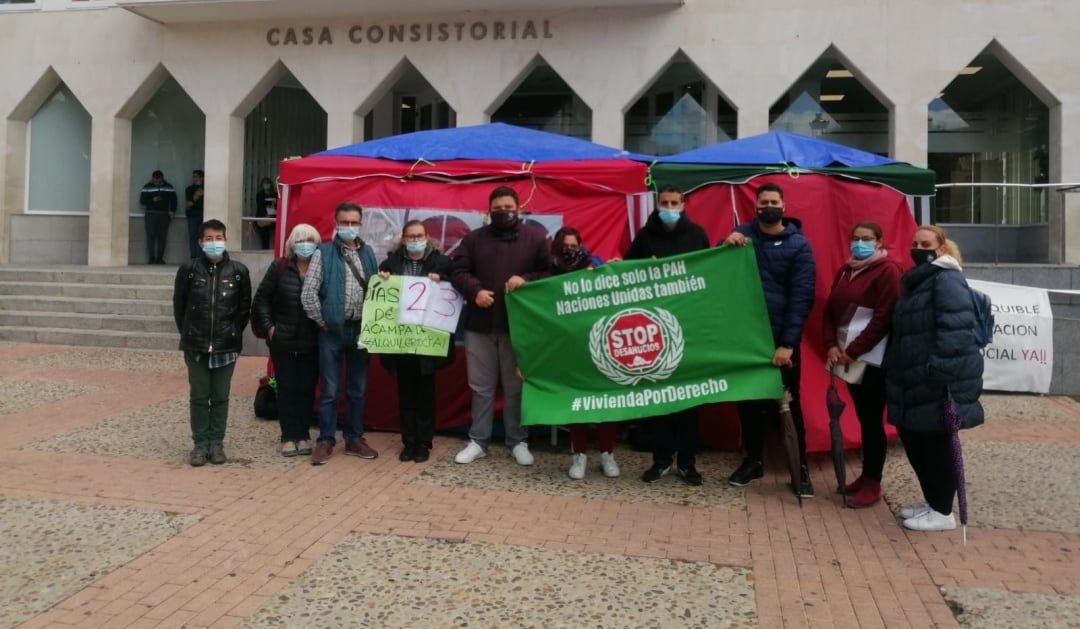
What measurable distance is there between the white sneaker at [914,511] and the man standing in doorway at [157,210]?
55.2 ft

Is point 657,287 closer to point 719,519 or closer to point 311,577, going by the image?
point 719,519

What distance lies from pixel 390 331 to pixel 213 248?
1.40 meters

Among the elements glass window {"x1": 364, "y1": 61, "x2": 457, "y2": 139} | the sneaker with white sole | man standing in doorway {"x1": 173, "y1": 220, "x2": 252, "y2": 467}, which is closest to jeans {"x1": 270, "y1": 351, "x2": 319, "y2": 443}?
man standing in doorway {"x1": 173, "y1": 220, "x2": 252, "y2": 467}

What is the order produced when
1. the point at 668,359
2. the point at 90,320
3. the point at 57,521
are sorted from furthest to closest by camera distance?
the point at 90,320 → the point at 668,359 → the point at 57,521

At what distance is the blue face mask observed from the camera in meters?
6.22

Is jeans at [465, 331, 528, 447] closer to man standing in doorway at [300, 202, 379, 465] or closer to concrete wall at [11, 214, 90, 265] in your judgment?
man standing in doorway at [300, 202, 379, 465]

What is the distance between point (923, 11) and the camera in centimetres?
1331

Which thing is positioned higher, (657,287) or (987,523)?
(657,287)

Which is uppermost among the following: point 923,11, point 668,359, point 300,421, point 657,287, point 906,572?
point 923,11

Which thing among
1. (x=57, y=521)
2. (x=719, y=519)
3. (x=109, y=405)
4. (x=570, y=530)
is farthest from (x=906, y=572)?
(x=109, y=405)

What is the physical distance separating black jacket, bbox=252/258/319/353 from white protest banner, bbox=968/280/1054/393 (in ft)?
23.4

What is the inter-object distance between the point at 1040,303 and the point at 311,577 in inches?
323

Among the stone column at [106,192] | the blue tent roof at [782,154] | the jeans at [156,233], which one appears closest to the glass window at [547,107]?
the jeans at [156,233]

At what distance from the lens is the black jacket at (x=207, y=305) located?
587cm
